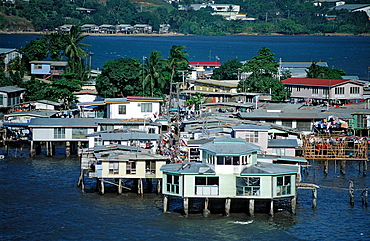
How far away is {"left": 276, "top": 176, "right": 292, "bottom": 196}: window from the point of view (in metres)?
47.8

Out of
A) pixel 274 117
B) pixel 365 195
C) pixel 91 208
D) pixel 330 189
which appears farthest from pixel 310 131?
pixel 91 208

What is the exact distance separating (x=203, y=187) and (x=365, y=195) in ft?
44.3

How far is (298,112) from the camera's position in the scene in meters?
75.8

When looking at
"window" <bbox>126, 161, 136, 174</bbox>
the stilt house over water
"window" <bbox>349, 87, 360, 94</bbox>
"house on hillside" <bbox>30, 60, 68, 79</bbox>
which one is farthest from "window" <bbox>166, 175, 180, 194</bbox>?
"house on hillside" <bbox>30, 60, 68, 79</bbox>

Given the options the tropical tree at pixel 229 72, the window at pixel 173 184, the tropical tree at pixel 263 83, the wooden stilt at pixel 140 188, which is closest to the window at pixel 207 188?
the window at pixel 173 184

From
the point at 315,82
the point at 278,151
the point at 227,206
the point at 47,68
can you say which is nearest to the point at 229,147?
the point at 227,206

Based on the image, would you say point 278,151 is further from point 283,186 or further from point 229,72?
point 229,72

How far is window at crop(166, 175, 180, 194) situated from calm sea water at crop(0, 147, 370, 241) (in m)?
1.89

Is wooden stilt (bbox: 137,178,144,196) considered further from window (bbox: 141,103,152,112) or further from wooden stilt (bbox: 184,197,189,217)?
window (bbox: 141,103,152,112)

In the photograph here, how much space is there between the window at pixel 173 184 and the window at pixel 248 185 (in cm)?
406

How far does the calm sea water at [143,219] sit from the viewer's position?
151 feet

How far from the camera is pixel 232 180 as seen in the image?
4769cm

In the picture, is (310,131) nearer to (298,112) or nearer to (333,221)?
(298,112)

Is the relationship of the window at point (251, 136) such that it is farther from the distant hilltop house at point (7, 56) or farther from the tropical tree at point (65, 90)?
the distant hilltop house at point (7, 56)
